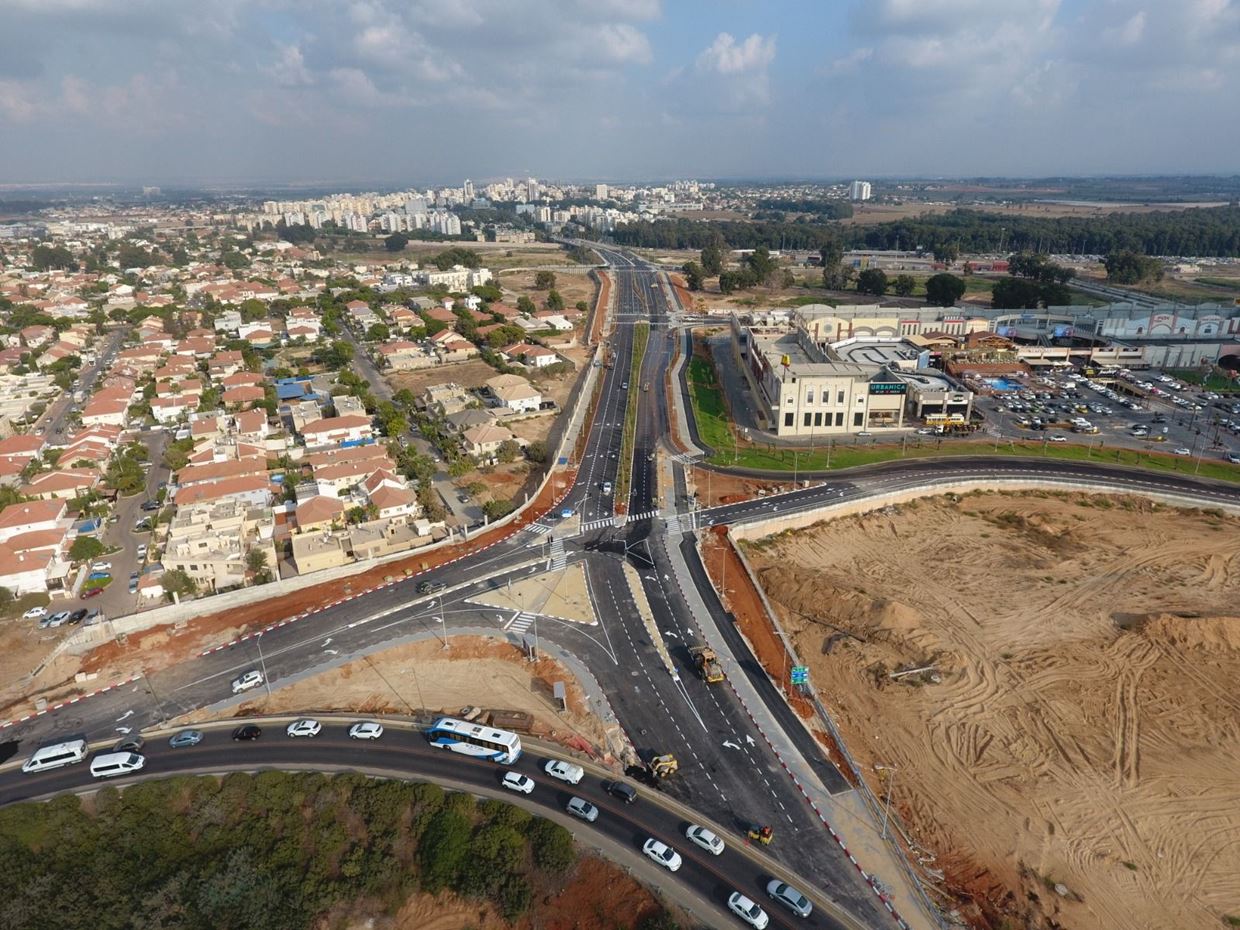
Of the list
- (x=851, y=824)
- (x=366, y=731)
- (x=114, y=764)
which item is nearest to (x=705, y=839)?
(x=851, y=824)

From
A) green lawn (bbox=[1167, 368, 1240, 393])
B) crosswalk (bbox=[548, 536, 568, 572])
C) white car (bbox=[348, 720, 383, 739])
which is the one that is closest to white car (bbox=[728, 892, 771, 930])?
white car (bbox=[348, 720, 383, 739])

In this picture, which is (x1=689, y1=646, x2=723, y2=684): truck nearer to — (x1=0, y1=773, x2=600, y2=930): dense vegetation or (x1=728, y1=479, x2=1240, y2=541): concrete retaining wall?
(x1=0, y1=773, x2=600, y2=930): dense vegetation

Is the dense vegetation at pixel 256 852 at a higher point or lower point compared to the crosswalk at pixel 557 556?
lower

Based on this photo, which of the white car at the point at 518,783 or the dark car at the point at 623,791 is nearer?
the dark car at the point at 623,791

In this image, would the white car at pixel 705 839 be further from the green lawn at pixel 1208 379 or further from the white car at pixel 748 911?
the green lawn at pixel 1208 379

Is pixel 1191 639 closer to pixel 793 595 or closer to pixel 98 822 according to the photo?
pixel 793 595

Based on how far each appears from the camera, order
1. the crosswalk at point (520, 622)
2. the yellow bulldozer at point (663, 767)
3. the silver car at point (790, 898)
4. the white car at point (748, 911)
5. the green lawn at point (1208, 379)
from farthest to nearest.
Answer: the green lawn at point (1208, 379)
the crosswalk at point (520, 622)
the yellow bulldozer at point (663, 767)
the silver car at point (790, 898)
the white car at point (748, 911)

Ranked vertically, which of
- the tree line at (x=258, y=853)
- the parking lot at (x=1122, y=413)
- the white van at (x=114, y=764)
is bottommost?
the tree line at (x=258, y=853)

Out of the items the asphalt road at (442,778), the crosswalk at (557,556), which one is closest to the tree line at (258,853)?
the asphalt road at (442,778)
